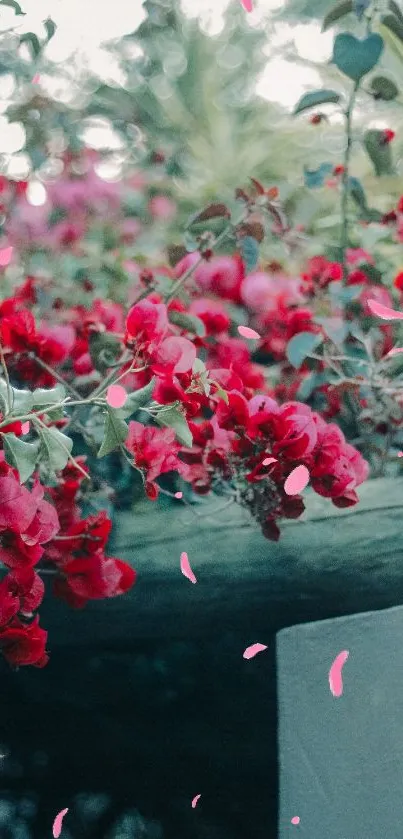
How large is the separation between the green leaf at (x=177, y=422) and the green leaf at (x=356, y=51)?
0.57 m

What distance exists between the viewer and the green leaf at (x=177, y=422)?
0.69 meters

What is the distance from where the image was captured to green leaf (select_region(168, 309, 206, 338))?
101cm

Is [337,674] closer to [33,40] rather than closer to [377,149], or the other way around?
[377,149]

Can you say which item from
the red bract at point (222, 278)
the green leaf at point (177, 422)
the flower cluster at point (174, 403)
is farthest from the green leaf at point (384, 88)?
the green leaf at point (177, 422)

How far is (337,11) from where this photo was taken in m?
1.06

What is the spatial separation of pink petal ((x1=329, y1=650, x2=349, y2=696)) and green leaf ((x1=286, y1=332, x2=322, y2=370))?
40cm

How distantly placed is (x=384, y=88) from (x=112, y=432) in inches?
27.8

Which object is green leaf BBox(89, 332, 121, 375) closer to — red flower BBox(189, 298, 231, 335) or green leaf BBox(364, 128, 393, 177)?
red flower BBox(189, 298, 231, 335)

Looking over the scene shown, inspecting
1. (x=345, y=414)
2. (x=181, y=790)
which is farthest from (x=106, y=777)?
(x=345, y=414)

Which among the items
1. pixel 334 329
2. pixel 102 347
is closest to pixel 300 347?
pixel 334 329

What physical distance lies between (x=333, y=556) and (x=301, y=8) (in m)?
3.00

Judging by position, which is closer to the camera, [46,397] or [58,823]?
[46,397]

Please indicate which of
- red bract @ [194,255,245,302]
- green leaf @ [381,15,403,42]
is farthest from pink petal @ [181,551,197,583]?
green leaf @ [381,15,403,42]

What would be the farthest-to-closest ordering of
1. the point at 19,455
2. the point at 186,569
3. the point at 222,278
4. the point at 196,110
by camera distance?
1. the point at 196,110
2. the point at 222,278
3. the point at 186,569
4. the point at 19,455
